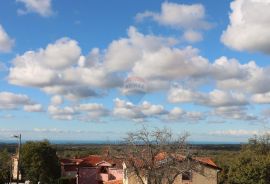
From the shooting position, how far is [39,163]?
81.6 meters

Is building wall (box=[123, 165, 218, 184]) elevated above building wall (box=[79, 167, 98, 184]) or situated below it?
above

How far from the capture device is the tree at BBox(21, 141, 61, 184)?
82.2 metres

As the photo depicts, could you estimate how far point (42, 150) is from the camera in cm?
8319

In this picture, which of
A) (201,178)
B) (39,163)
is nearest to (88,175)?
(39,163)

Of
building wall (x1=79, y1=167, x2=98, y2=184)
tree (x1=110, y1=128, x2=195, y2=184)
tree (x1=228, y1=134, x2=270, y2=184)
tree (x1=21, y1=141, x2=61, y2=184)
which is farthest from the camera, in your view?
tree (x1=21, y1=141, x2=61, y2=184)

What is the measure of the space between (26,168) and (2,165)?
17.0 meters

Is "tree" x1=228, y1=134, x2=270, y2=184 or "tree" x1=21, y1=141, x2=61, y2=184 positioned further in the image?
"tree" x1=21, y1=141, x2=61, y2=184

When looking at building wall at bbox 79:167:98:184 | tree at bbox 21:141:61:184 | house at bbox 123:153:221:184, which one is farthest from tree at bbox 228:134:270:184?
tree at bbox 21:141:61:184

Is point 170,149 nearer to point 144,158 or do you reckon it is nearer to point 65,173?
point 144,158

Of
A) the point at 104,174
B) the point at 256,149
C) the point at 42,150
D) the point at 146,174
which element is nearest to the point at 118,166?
the point at 104,174

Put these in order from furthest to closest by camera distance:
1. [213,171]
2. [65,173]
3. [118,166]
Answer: [65,173]
[118,166]
[213,171]

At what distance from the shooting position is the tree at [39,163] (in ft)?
270

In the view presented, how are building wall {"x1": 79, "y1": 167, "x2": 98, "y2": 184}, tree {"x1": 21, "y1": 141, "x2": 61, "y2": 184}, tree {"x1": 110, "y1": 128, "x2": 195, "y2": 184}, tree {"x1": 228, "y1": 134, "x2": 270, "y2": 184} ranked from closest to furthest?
1. tree {"x1": 110, "y1": 128, "x2": 195, "y2": 184}
2. tree {"x1": 228, "y1": 134, "x2": 270, "y2": 184}
3. building wall {"x1": 79, "y1": 167, "x2": 98, "y2": 184}
4. tree {"x1": 21, "y1": 141, "x2": 61, "y2": 184}

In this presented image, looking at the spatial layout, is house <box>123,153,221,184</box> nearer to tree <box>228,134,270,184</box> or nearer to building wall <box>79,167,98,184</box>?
tree <box>228,134,270,184</box>
